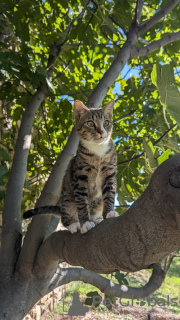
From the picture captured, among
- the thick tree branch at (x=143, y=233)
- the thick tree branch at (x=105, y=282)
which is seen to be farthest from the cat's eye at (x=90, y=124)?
the thick tree branch at (x=105, y=282)

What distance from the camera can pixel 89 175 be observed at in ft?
4.67

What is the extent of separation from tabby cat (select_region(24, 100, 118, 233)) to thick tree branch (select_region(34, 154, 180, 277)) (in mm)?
356

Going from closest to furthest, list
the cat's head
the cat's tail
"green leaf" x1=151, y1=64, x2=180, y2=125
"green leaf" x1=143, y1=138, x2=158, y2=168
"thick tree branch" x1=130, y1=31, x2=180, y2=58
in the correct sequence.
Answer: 1. "green leaf" x1=151, y1=64, x2=180, y2=125
2. "green leaf" x1=143, y1=138, x2=158, y2=168
3. the cat's tail
4. the cat's head
5. "thick tree branch" x1=130, y1=31, x2=180, y2=58

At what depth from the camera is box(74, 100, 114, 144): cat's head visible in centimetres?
148

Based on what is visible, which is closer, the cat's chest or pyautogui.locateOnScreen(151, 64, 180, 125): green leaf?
pyautogui.locateOnScreen(151, 64, 180, 125): green leaf

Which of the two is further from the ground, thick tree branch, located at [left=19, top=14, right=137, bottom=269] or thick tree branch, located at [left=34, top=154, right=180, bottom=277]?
thick tree branch, located at [left=19, top=14, right=137, bottom=269]

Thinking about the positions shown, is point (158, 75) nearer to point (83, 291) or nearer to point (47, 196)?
point (47, 196)

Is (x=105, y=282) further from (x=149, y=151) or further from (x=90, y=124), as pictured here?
(x=149, y=151)

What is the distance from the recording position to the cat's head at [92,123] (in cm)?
148

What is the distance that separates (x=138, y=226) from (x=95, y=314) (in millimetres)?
2419

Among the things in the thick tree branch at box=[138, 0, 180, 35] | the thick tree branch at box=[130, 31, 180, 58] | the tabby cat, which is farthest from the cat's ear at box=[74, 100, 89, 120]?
Result: the thick tree branch at box=[138, 0, 180, 35]

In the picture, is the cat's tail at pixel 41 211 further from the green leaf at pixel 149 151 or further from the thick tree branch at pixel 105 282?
the green leaf at pixel 149 151

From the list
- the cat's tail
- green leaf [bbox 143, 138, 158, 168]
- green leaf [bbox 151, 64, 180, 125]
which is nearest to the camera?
green leaf [bbox 151, 64, 180, 125]

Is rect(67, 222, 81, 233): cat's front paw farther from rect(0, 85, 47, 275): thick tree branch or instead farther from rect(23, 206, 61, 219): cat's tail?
rect(0, 85, 47, 275): thick tree branch
